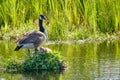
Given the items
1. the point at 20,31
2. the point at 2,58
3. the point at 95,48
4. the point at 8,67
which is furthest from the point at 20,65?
the point at 20,31

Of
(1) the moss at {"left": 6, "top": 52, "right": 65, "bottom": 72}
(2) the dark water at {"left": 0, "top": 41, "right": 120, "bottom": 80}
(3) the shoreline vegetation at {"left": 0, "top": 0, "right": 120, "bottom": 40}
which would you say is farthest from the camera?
(3) the shoreline vegetation at {"left": 0, "top": 0, "right": 120, "bottom": 40}

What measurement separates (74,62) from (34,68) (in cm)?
124

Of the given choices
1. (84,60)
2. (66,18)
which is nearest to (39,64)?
(84,60)

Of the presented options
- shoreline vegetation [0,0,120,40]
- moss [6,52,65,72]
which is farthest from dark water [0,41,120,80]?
shoreline vegetation [0,0,120,40]

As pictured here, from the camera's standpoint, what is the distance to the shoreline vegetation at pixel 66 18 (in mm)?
18000

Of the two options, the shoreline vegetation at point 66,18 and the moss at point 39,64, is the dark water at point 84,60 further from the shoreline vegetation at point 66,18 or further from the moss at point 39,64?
the shoreline vegetation at point 66,18

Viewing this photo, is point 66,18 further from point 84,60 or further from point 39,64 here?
point 39,64

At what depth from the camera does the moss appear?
488 inches

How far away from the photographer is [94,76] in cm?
1144

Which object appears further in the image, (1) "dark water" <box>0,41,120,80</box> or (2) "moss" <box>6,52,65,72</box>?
(2) "moss" <box>6,52,65,72</box>

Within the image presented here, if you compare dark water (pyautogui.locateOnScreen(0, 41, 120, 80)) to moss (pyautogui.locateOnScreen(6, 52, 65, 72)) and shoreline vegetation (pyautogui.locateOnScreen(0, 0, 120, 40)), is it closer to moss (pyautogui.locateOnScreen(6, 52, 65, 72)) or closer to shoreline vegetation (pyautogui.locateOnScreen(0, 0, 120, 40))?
moss (pyautogui.locateOnScreen(6, 52, 65, 72))

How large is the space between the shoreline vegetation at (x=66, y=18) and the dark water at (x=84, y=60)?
827 mm

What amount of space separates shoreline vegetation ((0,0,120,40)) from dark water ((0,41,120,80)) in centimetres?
83

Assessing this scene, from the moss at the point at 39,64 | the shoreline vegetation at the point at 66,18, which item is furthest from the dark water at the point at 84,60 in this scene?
the shoreline vegetation at the point at 66,18
